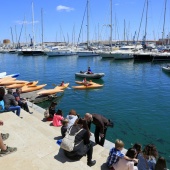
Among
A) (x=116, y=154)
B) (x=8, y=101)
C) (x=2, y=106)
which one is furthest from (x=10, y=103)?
(x=116, y=154)

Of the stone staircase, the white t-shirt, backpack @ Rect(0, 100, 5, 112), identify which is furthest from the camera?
backpack @ Rect(0, 100, 5, 112)

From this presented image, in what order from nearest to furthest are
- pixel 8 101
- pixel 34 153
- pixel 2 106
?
1. pixel 34 153
2. pixel 2 106
3. pixel 8 101

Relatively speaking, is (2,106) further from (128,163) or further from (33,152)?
(128,163)

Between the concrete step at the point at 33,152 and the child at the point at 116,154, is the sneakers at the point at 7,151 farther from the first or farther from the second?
the child at the point at 116,154

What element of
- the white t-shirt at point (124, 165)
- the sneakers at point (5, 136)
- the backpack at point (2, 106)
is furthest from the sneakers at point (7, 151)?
the backpack at point (2, 106)

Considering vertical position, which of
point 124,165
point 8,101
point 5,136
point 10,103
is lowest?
point 124,165

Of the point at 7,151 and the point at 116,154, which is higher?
the point at 7,151

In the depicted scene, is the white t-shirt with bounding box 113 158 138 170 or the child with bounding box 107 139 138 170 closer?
the white t-shirt with bounding box 113 158 138 170

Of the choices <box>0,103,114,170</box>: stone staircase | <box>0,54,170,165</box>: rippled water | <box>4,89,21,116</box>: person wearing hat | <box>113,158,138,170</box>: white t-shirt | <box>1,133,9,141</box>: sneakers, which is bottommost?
Result: <box>0,54,170,165</box>: rippled water

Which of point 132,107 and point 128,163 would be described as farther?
point 132,107

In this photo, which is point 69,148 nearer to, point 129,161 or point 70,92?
point 129,161

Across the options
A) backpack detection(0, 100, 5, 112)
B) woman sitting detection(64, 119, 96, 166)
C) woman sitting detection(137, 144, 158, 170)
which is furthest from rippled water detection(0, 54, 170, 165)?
backpack detection(0, 100, 5, 112)

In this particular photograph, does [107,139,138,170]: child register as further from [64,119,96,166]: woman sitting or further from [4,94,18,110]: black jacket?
[4,94,18,110]: black jacket

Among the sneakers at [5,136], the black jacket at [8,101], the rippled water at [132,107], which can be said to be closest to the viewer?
the sneakers at [5,136]
